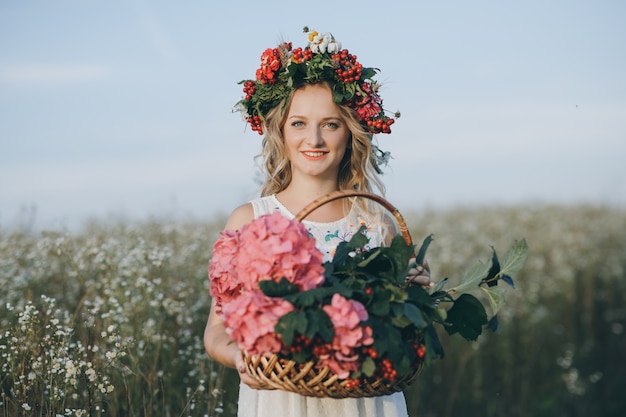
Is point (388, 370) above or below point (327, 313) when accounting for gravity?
below

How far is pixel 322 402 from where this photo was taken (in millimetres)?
3023

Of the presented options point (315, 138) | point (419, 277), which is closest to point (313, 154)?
point (315, 138)

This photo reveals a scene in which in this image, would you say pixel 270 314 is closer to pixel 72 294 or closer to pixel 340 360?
pixel 340 360

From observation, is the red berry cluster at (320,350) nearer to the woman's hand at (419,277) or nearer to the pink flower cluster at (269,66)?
the woman's hand at (419,277)

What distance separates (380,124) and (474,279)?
1.20 meters

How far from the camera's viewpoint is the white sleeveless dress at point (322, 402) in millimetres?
3002

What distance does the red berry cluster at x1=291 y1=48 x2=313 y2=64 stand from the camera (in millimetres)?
3605

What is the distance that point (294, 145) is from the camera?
3541 millimetres

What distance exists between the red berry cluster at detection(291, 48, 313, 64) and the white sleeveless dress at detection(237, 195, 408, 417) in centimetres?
75

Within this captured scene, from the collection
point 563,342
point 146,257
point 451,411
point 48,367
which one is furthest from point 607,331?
point 48,367

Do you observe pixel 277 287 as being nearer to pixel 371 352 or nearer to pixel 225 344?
pixel 371 352

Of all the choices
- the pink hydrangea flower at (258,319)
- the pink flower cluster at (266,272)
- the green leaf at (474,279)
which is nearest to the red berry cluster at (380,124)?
the green leaf at (474,279)

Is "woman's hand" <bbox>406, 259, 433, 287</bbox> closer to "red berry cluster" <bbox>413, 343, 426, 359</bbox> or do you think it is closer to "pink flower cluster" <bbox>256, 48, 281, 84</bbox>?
"red berry cluster" <bbox>413, 343, 426, 359</bbox>

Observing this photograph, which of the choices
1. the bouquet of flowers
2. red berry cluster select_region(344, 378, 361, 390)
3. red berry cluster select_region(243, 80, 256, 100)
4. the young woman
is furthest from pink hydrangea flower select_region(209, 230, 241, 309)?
red berry cluster select_region(243, 80, 256, 100)
